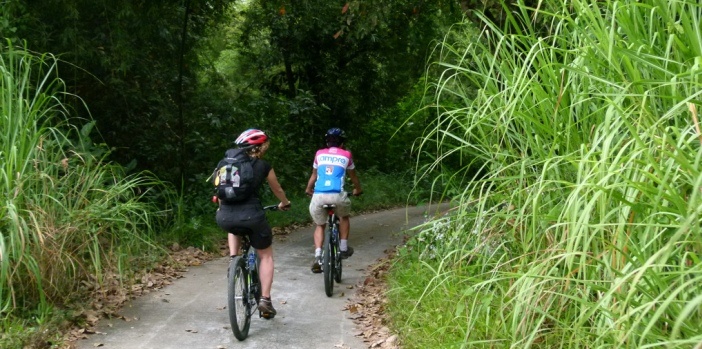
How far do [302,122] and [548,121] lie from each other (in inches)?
616

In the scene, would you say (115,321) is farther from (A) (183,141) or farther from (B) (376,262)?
(A) (183,141)

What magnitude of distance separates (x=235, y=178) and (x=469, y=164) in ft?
7.07

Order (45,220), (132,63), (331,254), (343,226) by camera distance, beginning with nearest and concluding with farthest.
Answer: (45,220)
(331,254)
(343,226)
(132,63)

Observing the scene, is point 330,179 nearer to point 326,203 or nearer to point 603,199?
point 326,203

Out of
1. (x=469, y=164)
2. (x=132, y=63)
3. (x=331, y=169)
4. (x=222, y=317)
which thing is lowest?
(x=222, y=317)

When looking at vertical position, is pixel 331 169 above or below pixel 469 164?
below

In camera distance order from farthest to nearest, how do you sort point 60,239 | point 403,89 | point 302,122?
1. point 403,89
2. point 302,122
3. point 60,239

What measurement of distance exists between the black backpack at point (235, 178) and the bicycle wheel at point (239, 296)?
0.53 m

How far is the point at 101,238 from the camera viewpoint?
7.54 m

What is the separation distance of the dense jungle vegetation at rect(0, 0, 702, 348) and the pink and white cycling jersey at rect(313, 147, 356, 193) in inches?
34.6

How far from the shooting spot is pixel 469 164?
5.82 metres

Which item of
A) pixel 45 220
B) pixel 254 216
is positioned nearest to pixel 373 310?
pixel 254 216

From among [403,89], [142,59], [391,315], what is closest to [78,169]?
[391,315]

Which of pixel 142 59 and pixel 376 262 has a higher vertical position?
pixel 142 59
